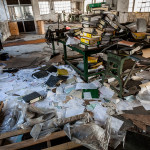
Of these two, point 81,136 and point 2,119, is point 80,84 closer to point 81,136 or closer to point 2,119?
point 81,136

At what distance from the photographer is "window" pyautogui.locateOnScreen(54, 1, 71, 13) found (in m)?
15.6

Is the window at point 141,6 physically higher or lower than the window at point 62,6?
lower

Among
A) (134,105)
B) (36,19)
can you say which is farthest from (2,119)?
(36,19)

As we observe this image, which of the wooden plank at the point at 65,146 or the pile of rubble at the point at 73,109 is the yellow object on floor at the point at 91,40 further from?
the wooden plank at the point at 65,146

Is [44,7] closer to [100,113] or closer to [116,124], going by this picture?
[100,113]

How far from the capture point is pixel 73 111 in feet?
6.50

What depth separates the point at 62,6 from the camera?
1598 centimetres

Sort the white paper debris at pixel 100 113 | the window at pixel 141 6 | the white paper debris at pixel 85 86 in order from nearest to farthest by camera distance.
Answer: the white paper debris at pixel 100 113
the white paper debris at pixel 85 86
the window at pixel 141 6

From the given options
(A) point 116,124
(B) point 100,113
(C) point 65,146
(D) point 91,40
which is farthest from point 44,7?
(C) point 65,146

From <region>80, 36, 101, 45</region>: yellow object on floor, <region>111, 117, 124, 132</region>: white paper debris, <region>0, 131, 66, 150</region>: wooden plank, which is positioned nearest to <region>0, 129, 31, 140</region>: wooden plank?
<region>0, 131, 66, 150</region>: wooden plank

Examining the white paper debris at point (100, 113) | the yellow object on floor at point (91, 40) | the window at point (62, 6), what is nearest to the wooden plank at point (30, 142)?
the white paper debris at point (100, 113)

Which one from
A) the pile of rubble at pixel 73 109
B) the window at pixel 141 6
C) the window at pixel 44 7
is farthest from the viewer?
the window at pixel 44 7

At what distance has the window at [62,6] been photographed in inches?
614

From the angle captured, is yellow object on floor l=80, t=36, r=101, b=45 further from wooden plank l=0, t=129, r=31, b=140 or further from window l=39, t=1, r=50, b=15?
window l=39, t=1, r=50, b=15
